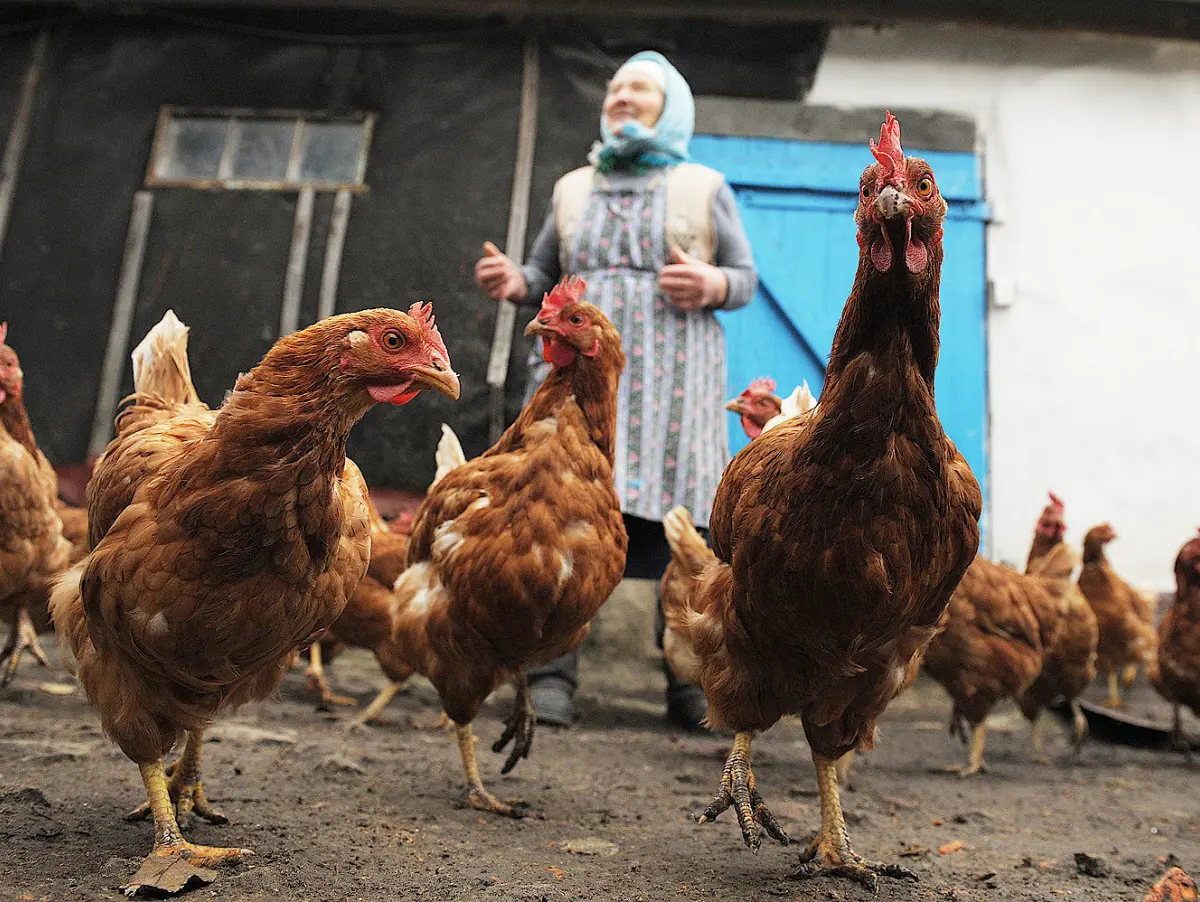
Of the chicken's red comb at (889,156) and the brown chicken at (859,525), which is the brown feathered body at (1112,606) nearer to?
the brown chicken at (859,525)

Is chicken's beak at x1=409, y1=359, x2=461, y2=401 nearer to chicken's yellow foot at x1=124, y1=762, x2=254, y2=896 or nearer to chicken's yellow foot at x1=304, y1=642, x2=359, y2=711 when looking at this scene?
chicken's yellow foot at x1=124, y1=762, x2=254, y2=896

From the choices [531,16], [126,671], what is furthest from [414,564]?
[531,16]

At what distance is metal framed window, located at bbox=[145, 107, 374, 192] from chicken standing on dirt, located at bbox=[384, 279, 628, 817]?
327 cm

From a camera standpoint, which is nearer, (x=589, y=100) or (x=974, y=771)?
(x=974, y=771)

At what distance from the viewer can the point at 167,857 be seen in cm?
204

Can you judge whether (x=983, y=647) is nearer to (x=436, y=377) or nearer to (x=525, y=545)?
(x=525, y=545)

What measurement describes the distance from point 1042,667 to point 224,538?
382 centimetres

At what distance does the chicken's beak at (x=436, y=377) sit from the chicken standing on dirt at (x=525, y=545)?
889 mm

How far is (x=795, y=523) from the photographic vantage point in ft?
6.91

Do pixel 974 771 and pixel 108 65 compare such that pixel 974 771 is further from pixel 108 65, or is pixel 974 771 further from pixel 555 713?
pixel 108 65

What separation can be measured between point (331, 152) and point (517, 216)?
4.02 ft

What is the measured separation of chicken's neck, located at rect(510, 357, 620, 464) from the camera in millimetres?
3070

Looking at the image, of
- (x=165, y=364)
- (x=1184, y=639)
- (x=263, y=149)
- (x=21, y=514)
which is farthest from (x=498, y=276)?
(x=1184, y=639)

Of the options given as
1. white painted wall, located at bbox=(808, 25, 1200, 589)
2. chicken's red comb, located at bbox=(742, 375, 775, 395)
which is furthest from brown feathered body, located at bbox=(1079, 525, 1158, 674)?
chicken's red comb, located at bbox=(742, 375, 775, 395)
